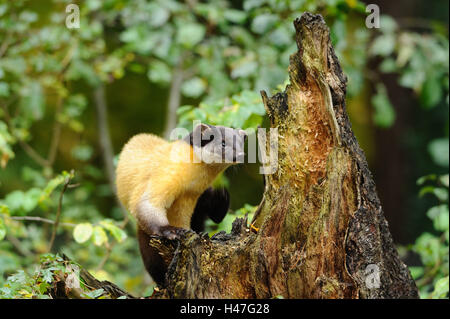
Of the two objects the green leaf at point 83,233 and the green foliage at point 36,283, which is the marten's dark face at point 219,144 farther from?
the green foliage at point 36,283

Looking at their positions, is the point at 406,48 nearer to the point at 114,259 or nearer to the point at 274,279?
the point at 274,279

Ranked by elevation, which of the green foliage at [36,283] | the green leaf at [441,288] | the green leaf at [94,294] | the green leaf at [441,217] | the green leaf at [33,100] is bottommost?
the green leaf at [441,288]

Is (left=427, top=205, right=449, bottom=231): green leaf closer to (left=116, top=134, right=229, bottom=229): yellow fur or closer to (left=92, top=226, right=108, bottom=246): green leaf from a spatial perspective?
(left=116, top=134, right=229, bottom=229): yellow fur

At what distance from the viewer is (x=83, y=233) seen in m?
3.37

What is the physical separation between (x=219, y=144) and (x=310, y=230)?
1.37 meters

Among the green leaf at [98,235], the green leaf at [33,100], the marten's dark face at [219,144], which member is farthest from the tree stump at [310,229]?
the green leaf at [33,100]

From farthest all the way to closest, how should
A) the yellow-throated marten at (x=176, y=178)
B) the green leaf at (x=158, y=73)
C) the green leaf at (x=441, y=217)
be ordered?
the green leaf at (x=158, y=73) → the green leaf at (x=441, y=217) → the yellow-throated marten at (x=176, y=178)

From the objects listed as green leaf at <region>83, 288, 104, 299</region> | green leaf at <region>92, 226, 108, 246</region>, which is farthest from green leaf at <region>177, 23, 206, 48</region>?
green leaf at <region>83, 288, 104, 299</region>

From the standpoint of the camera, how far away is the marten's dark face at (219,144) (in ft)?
12.1

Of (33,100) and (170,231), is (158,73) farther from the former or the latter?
(170,231)

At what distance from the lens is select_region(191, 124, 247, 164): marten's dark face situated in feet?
12.1

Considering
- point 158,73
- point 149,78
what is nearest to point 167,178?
point 158,73

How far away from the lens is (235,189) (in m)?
8.89

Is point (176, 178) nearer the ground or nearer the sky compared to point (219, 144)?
nearer the ground
